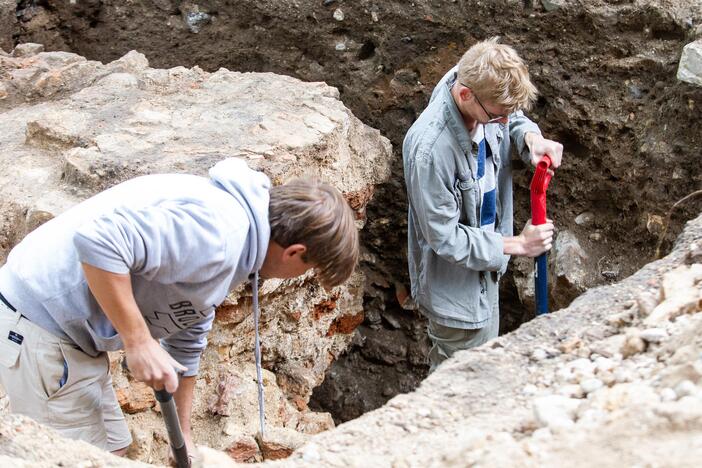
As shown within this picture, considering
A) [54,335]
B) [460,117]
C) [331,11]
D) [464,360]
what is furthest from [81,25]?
[464,360]

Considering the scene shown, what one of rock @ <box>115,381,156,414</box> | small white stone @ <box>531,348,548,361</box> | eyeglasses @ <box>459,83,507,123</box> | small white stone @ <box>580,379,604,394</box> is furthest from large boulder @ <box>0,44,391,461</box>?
small white stone @ <box>580,379,604,394</box>

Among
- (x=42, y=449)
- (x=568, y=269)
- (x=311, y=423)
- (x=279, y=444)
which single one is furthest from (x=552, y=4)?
(x=42, y=449)

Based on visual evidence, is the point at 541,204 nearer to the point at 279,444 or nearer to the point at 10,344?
the point at 279,444

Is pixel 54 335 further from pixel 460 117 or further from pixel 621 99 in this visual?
pixel 621 99

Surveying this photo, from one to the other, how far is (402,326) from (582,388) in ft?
9.45

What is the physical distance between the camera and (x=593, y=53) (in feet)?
12.7

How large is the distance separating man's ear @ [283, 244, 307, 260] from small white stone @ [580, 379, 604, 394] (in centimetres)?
77

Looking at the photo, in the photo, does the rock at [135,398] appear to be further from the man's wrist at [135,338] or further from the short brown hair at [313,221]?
the short brown hair at [313,221]

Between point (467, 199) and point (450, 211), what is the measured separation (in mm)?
127

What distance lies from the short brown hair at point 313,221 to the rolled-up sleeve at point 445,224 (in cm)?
88

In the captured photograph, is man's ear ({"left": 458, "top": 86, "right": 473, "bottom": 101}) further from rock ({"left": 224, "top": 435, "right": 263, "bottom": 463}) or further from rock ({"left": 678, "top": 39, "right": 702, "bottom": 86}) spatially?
rock ({"left": 224, "top": 435, "right": 263, "bottom": 463})

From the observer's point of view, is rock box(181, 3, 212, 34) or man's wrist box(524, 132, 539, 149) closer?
man's wrist box(524, 132, 539, 149)

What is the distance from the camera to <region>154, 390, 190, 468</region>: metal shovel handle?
7.44 feet

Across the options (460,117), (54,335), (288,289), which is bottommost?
(288,289)
